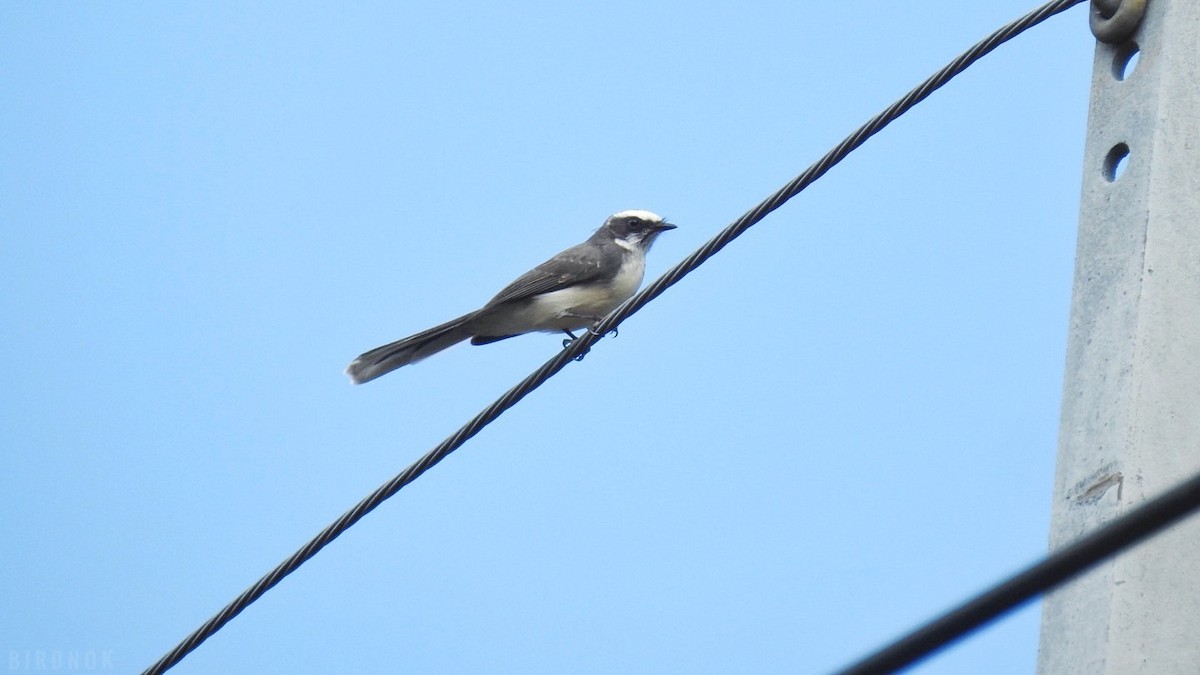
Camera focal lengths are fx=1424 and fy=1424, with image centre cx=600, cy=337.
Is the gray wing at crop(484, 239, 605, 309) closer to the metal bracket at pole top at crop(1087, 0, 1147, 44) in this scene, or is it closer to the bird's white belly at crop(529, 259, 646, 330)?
the bird's white belly at crop(529, 259, 646, 330)

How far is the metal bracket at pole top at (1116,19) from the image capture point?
4.75 m

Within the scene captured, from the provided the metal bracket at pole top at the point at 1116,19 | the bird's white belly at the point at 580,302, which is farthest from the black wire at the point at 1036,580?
the bird's white belly at the point at 580,302

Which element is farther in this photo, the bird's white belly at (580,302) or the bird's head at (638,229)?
the bird's head at (638,229)

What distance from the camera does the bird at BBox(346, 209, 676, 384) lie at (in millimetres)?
9086

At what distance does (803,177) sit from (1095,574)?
2201mm

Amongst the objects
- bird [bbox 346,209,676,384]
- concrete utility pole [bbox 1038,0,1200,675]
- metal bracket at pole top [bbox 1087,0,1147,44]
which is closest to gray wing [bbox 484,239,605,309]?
bird [bbox 346,209,676,384]

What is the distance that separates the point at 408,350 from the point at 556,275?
115cm

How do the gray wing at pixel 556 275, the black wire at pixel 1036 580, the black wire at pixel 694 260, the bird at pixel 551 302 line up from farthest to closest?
the gray wing at pixel 556 275 < the bird at pixel 551 302 < the black wire at pixel 694 260 < the black wire at pixel 1036 580

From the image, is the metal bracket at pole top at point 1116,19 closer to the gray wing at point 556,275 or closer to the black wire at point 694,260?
the black wire at point 694,260

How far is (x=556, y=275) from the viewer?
9477 mm

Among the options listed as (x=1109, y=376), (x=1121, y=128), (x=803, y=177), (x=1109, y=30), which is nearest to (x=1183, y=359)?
(x=1109, y=376)

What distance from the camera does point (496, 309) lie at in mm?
9266

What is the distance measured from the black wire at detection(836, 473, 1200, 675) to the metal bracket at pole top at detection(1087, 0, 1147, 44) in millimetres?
3354

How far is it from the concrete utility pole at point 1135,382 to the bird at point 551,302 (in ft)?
17.2
